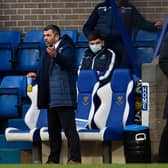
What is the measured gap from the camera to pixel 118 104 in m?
13.6

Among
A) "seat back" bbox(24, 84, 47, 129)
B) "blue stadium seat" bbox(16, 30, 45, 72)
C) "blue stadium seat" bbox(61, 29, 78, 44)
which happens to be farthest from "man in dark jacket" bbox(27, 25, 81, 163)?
A: "blue stadium seat" bbox(61, 29, 78, 44)

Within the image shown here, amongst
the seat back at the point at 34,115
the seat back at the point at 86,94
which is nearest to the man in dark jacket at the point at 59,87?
the seat back at the point at 86,94

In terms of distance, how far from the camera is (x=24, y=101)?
585 inches

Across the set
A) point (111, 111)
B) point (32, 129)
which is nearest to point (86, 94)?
point (111, 111)

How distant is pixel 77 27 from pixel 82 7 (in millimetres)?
337

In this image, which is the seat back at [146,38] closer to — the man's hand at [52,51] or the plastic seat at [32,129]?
the plastic seat at [32,129]

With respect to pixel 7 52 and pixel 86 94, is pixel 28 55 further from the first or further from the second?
pixel 86 94

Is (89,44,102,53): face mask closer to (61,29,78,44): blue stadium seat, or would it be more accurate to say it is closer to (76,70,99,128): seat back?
(76,70,99,128): seat back

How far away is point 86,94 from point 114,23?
141 cm

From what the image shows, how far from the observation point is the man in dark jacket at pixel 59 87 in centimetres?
1217

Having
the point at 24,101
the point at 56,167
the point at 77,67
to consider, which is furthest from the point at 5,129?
the point at 56,167

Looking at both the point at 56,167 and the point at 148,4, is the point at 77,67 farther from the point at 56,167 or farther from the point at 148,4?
the point at 56,167

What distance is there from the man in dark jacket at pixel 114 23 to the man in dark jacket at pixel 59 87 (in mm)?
2373

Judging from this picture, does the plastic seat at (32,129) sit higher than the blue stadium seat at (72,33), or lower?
lower
